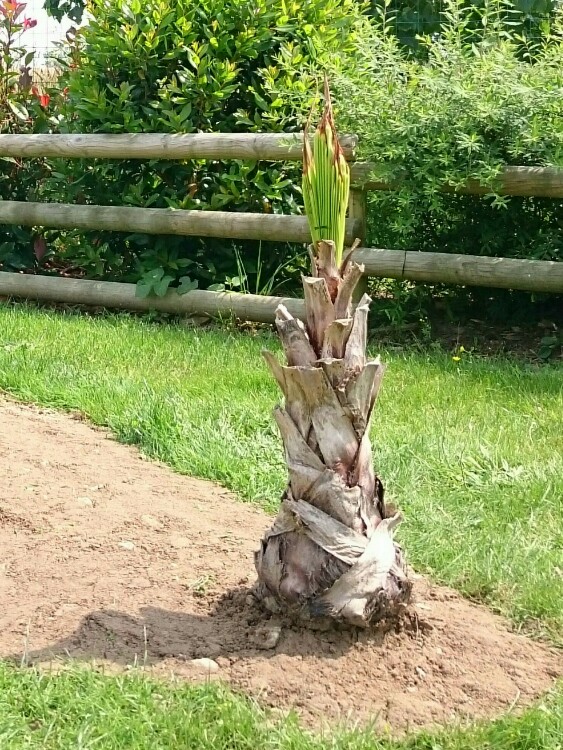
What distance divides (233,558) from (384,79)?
3980mm

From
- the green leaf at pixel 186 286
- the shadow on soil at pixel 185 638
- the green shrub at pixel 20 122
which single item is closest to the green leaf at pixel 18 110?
the green shrub at pixel 20 122

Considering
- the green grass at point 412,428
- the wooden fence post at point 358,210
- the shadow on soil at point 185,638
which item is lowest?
the green grass at point 412,428

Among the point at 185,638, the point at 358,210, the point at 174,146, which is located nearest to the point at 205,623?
the point at 185,638

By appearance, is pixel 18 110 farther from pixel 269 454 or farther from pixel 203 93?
pixel 269 454

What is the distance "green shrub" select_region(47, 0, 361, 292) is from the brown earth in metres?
3.48

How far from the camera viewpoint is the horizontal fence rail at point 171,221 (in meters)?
6.56

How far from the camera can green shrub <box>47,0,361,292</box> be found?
22.5ft

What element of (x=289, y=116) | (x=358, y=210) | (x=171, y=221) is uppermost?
(x=289, y=116)

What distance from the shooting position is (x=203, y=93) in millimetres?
6883

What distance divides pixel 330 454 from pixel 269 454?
5.38ft

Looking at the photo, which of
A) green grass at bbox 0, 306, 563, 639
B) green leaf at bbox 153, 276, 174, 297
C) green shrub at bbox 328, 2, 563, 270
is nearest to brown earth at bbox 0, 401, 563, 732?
green grass at bbox 0, 306, 563, 639

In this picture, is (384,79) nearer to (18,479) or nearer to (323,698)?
(18,479)

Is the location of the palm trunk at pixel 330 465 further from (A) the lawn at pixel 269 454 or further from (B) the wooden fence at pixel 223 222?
(B) the wooden fence at pixel 223 222

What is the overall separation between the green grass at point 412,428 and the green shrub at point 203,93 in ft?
3.49
